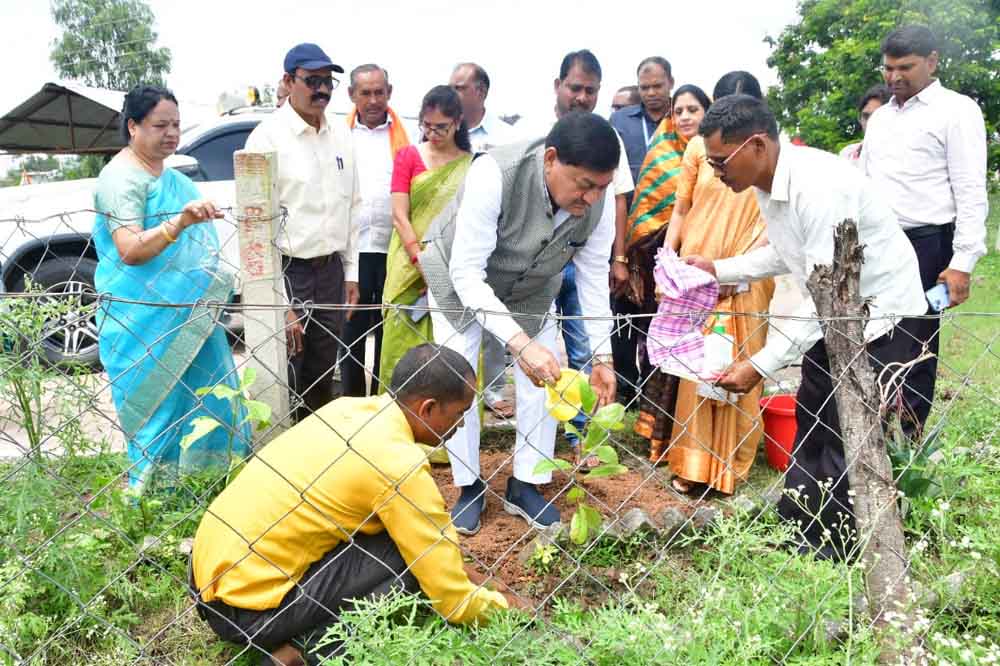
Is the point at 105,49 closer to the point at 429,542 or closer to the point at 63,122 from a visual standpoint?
the point at 63,122

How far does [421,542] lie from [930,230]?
9.46 feet

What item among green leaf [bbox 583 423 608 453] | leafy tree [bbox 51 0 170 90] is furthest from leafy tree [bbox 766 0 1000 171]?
leafy tree [bbox 51 0 170 90]

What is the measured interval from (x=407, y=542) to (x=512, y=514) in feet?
3.75

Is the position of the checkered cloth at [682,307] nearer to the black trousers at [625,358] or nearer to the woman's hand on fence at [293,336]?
the black trousers at [625,358]

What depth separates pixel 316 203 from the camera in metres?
3.82

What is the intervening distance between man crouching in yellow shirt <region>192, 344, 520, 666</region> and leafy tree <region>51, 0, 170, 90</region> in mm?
42375

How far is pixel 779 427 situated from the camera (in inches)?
152

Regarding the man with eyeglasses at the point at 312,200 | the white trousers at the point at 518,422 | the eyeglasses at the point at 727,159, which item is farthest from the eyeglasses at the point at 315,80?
the eyeglasses at the point at 727,159

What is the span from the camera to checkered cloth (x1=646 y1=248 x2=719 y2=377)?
3.45 metres

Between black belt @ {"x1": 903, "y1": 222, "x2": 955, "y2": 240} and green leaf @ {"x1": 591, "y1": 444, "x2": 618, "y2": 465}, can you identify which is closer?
green leaf @ {"x1": 591, "y1": 444, "x2": 618, "y2": 465}

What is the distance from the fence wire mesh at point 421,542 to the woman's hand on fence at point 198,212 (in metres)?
0.44

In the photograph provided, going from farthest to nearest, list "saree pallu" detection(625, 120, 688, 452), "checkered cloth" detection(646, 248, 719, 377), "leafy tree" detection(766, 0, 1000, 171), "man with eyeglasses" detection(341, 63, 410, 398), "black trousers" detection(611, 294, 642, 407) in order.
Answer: "leafy tree" detection(766, 0, 1000, 171) < "black trousers" detection(611, 294, 642, 407) < "man with eyeglasses" detection(341, 63, 410, 398) < "saree pallu" detection(625, 120, 688, 452) < "checkered cloth" detection(646, 248, 719, 377)

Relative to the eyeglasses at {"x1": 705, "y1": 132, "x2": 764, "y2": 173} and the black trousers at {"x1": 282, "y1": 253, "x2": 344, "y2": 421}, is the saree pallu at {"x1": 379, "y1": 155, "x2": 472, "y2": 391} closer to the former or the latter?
the black trousers at {"x1": 282, "y1": 253, "x2": 344, "y2": 421}

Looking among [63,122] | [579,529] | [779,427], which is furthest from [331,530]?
[63,122]
